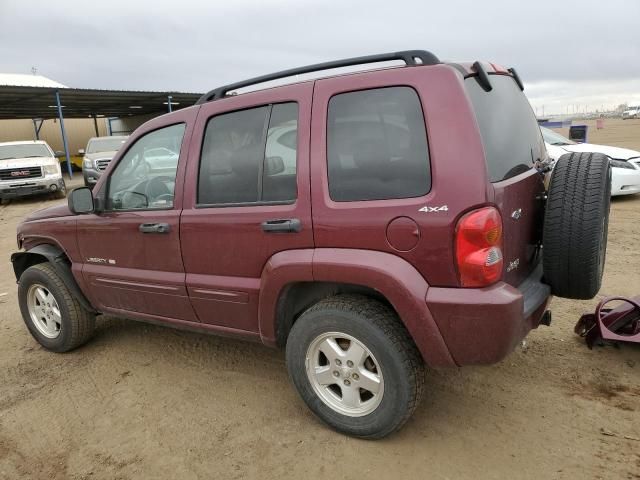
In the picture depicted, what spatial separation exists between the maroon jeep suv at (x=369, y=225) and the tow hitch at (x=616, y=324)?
31.5 inches

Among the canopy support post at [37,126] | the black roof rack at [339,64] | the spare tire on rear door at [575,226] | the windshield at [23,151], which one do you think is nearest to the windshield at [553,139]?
the spare tire on rear door at [575,226]

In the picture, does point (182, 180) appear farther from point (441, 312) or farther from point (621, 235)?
point (621, 235)

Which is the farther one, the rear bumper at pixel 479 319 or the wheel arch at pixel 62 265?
the wheel arch at pixel 62 265

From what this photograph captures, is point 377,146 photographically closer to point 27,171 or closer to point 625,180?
point 625,180

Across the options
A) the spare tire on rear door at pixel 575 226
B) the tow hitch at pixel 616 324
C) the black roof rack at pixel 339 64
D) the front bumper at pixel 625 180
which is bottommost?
the tow hitch at pixel 616 324

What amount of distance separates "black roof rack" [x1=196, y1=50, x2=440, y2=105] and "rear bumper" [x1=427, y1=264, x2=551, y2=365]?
1088mm

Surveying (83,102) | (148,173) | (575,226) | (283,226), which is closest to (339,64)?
(283,226)

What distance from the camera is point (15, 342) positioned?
14.2 ft

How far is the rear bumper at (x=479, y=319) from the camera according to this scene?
2.15 metres

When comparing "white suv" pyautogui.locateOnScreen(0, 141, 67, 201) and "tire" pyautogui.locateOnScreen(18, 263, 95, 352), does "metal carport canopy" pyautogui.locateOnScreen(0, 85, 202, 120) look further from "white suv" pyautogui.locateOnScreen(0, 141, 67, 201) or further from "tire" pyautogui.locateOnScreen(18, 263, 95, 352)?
"tire" pyautogui.locateOnScreen(18, 263, 95, 352)

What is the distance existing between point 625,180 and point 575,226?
7.09 meters

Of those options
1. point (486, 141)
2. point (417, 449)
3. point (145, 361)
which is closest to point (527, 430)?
point (417, 449)

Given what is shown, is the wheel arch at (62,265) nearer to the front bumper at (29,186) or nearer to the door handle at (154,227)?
the door handle at (154,227)

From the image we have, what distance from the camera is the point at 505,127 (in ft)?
8.26
